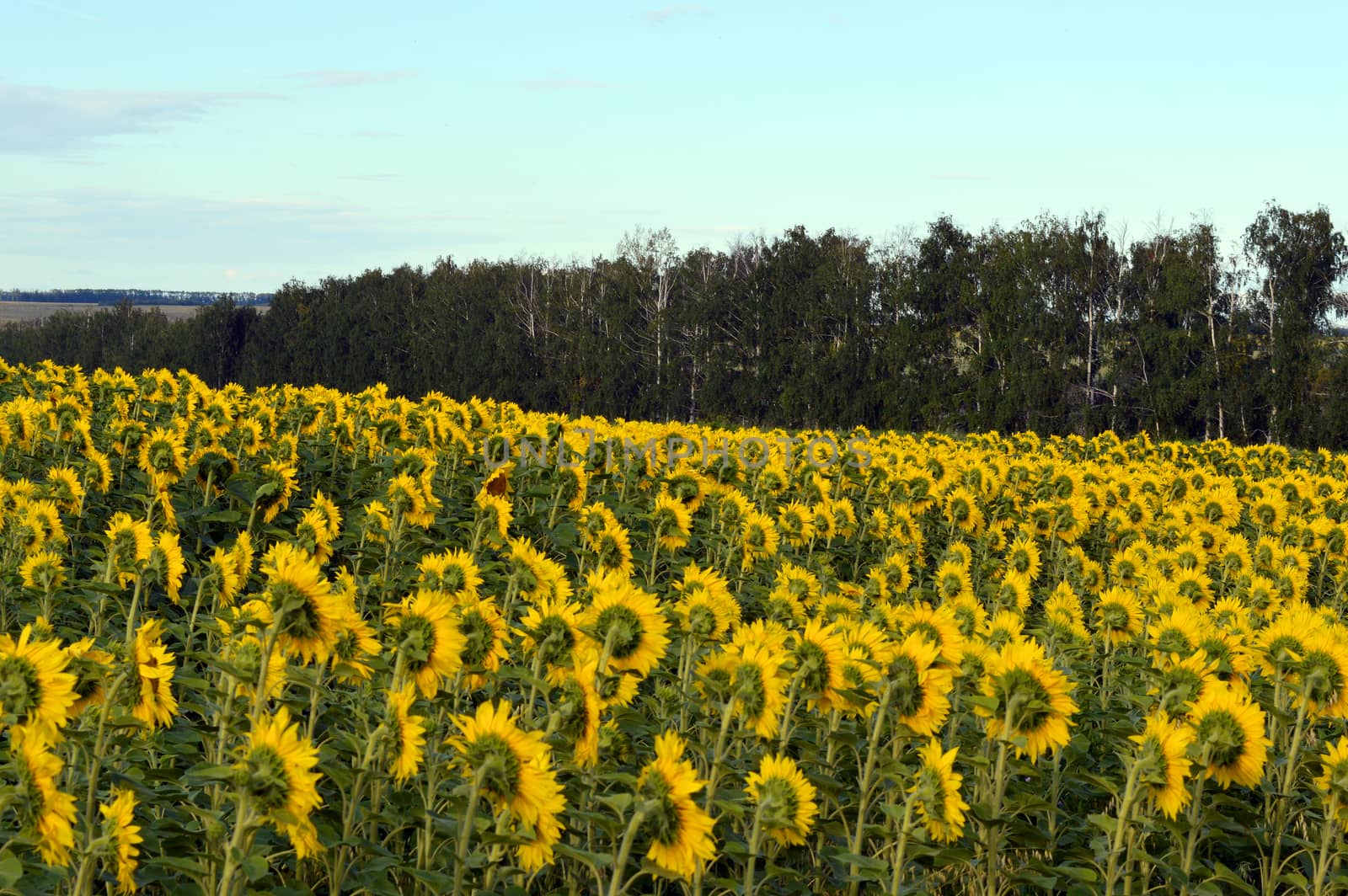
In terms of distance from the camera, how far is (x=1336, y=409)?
53344 mm

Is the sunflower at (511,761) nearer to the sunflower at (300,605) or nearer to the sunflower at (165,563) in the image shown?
the sunflower at (300,605)

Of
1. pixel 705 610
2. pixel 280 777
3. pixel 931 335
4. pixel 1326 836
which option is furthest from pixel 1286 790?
pixel 931 335

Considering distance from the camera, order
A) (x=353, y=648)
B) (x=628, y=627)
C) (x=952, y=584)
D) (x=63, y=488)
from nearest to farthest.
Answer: (x=628, y=627), (x=353, y=648), (x=952, y=584), (x=63, y=488)

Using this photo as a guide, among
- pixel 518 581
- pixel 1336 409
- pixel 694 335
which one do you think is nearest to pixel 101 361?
pixel 694 335

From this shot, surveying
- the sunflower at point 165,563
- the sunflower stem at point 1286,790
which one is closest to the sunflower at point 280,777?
the sunflower at point 165,563

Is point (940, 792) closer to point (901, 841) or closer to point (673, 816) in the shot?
point (901, 841)

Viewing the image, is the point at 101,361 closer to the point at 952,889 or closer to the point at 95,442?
the point at 95,442

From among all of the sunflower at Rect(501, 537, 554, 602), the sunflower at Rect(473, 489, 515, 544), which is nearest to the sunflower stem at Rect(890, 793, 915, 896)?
the sunflower at Rect(501, 537, 554, 602)

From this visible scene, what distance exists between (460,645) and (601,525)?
3.58 metres

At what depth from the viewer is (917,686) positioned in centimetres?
501

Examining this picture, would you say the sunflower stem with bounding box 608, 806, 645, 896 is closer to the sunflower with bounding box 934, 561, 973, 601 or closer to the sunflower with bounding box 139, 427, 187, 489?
the sunflower with bounding box 934, 561, 973, 601

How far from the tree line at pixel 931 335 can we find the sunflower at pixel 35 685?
187ft

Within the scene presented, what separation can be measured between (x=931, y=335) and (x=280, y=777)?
61249mm

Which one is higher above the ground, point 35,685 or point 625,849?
point 35,685
